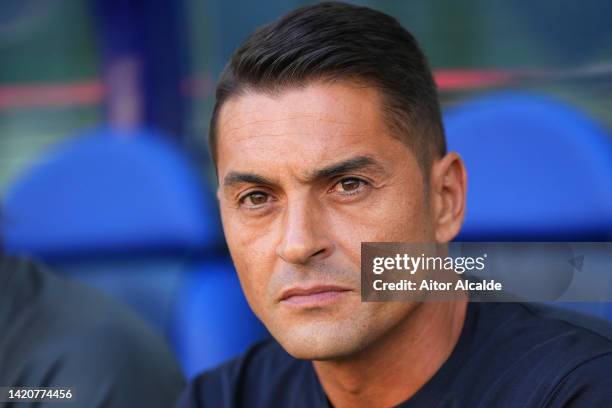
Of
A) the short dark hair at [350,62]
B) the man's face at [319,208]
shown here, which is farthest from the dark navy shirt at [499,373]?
the short dark hair at [350,62]

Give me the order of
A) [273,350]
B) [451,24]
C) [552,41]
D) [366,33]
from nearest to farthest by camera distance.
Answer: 1. [366,33]
2. [273,350]
3. [552,41]
4. [451,24]

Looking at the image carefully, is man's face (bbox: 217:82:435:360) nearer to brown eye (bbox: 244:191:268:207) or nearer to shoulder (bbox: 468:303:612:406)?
brown eye (bbox: 244:191:268:207)

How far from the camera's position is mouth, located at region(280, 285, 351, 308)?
44.4 inches

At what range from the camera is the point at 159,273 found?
1.90 metres

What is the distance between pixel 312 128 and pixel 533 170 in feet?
1.94

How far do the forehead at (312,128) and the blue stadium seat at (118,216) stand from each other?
2.26ft

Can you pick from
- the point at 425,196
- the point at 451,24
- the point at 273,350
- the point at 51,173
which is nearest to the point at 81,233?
the point at 51,173

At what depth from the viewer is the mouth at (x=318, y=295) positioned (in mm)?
1128

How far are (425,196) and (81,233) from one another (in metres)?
0.99

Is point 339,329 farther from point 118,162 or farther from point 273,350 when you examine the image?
point 118,162

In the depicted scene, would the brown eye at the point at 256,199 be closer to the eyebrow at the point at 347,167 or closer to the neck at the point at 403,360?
the eyebrow at the point at 347,167

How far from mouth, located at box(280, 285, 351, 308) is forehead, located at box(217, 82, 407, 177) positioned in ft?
0.48

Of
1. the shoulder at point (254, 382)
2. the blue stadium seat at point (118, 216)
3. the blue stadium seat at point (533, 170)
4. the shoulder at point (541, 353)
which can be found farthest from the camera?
the blue stadium seat at point (118, 216)

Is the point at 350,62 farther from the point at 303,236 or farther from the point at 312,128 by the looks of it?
the point at 303,236
